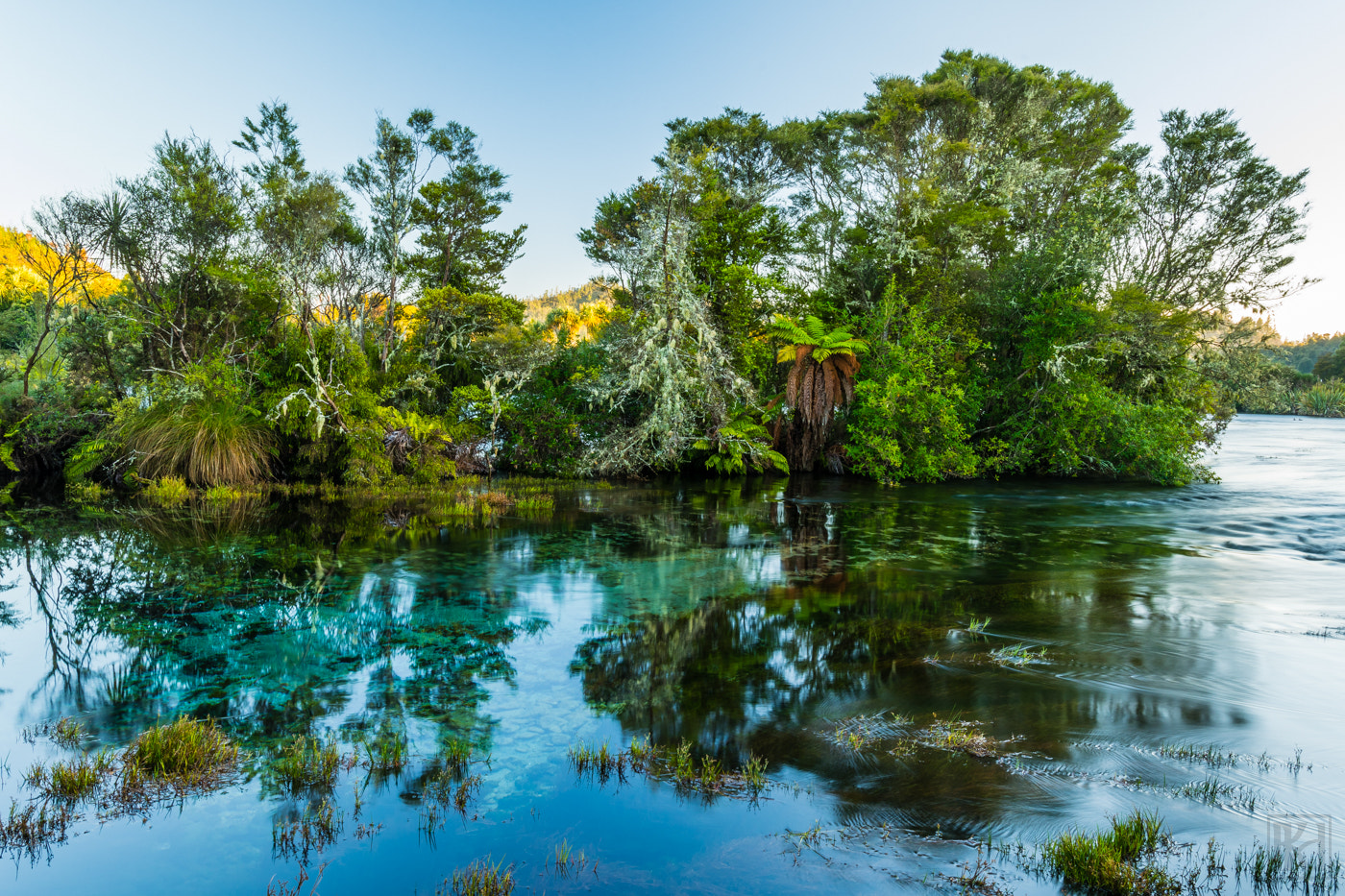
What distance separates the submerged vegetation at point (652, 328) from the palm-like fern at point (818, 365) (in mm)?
85

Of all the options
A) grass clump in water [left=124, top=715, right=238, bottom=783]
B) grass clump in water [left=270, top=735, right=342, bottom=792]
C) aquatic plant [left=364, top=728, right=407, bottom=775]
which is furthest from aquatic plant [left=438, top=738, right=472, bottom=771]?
grass clump in water [left=124, top=715, right=238, bottom=783]

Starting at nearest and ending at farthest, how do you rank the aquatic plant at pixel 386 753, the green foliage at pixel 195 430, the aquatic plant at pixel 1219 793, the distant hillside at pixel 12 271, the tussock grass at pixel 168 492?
1. the aquatic plant at pixel 1219 793
2. the aquatic plant at pixel 386 753
3. the tussock grass at pixel 168 492
4. the green foliage at pixel 195 430
5. the distant hillside at pixel 12 271

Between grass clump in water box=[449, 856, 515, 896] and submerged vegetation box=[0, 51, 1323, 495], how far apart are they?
37.8ft

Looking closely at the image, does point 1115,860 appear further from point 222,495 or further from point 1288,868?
point 222,495

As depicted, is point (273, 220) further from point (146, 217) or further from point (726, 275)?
point (726, 275)

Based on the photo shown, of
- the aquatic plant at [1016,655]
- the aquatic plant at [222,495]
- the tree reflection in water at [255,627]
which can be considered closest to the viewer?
the tree reflection in water at [255,627]

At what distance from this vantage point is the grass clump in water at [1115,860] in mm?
3346

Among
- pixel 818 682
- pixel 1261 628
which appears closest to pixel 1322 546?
pixel 1261 628

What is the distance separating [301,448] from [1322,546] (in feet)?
62.1

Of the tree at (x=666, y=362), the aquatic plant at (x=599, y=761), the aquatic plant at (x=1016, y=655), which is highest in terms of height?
the tree at (x=666, y=362)

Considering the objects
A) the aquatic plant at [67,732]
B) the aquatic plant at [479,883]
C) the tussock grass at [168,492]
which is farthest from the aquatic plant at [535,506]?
the aquatic plant at [479,883]

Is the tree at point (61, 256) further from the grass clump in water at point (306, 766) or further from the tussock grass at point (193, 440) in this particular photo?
the grass clump in water at point (306, 766)

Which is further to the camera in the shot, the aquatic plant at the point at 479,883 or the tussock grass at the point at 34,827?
the tussock grass at the point at 34,827

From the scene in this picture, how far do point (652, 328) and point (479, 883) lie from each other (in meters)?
14.5
